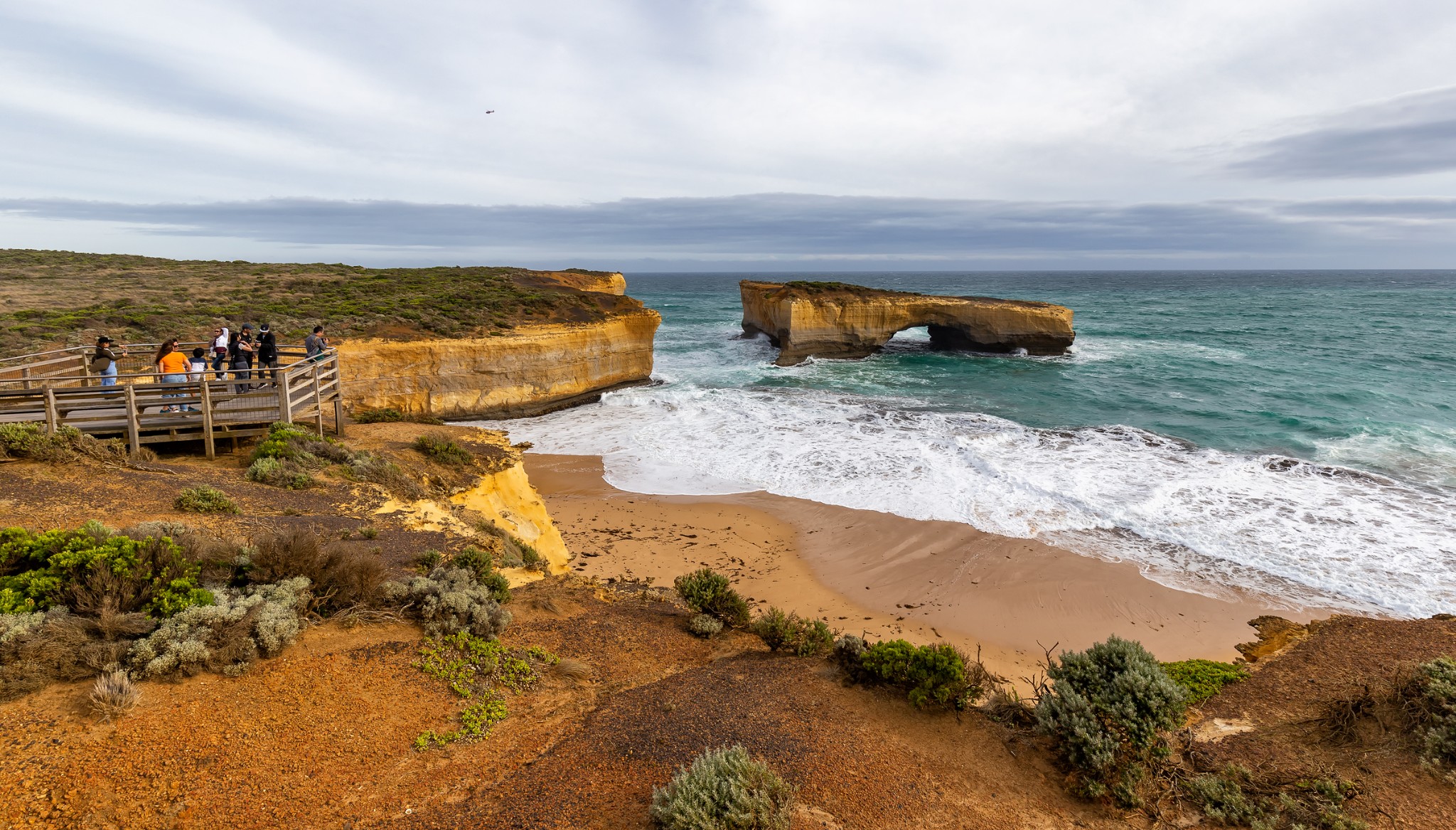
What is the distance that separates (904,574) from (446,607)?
7.72 m

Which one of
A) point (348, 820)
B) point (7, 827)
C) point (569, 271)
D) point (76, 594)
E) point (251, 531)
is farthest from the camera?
point (569, 271)

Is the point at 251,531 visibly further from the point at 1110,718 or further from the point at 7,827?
the point at 1110,718

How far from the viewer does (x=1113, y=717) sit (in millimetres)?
5336

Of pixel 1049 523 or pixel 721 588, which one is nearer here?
pixel 721 588

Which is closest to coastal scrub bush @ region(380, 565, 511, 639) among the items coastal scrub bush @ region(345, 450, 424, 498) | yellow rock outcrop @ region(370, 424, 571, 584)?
yellow rock outcrop @ region(370, 424, 571, 584)

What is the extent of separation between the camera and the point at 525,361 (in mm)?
22766

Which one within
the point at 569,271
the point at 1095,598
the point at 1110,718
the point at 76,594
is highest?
the point at 569,271

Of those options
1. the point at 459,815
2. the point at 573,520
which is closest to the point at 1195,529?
the point at 573,520

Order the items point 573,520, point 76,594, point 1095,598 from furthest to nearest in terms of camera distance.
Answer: point 573,520, point 1095,598, point 76,594

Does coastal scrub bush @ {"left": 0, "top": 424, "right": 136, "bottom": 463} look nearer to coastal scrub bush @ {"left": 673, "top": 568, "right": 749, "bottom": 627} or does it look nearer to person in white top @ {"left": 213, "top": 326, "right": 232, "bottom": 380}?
person in white top @ {"left": 213, "top": 326, "right": 232, "bottom": 380}

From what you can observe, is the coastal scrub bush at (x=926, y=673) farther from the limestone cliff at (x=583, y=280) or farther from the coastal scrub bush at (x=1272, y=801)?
the limestone cliff at (x=583, y=280)

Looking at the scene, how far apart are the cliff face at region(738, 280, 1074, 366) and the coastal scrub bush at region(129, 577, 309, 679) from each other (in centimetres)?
2955

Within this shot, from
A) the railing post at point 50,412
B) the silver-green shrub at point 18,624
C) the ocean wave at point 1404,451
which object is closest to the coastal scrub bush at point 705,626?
the silver-green shrub at point 18,624

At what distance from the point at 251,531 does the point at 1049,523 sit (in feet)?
43.2
